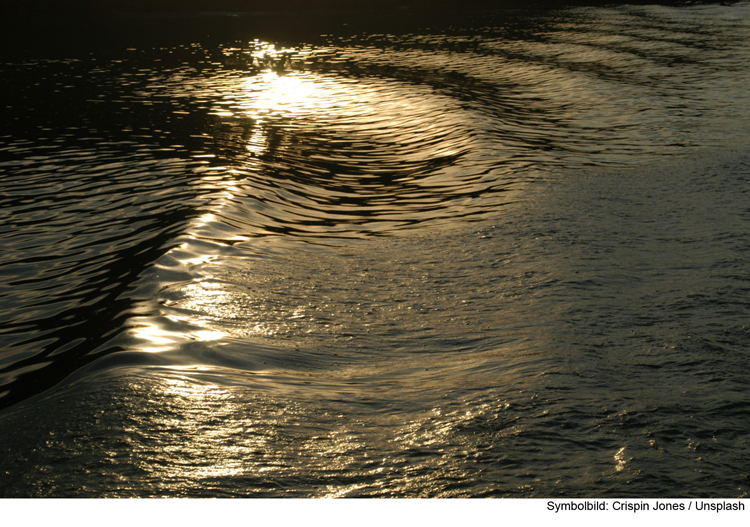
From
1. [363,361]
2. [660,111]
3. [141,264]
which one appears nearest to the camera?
[363,361]

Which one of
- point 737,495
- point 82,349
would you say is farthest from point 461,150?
point 737,495

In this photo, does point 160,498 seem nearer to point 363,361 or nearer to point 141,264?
point 363,361

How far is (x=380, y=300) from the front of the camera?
263 inches

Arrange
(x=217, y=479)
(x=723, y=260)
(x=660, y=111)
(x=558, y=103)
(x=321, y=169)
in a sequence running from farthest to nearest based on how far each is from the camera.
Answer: (x=558, y=103), (x=660, y=111), (x=321, y=169), (x=723, y=260), (x=217, y=479)

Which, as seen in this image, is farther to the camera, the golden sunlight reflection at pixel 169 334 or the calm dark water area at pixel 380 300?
the golden sunlight reflection at pixel 169 334

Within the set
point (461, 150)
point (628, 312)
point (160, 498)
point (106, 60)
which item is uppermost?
point (106, 60)

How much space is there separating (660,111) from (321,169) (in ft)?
27.2

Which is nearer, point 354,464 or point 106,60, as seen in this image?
point 354,464

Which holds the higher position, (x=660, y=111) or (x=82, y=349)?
(x=660, y=111)

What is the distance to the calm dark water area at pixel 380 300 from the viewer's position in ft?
13.9

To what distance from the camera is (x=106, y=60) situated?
1020 inches

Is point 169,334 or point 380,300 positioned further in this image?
point 380,300

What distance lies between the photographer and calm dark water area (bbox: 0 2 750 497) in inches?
167

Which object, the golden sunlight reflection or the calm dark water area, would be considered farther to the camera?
the golden sunlight reflection
